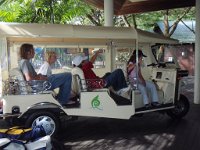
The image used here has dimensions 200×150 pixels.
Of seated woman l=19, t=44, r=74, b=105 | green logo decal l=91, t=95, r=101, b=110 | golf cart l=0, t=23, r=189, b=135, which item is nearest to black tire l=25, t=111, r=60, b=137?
golf cart l=0, t=23, r=189, b=135

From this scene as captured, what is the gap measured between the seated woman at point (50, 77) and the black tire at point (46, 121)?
380 millimetres

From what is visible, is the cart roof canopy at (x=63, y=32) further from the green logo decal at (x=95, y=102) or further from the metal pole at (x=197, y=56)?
the metal pole at (x=197, y=56)

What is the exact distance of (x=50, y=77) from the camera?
21.3 feet

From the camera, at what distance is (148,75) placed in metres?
8.22

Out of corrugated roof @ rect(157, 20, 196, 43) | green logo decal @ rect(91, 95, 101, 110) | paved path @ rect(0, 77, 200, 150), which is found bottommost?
paved path @ rect(0, 77, 200, 150)

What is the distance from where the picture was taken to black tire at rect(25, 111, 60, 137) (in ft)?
20.2

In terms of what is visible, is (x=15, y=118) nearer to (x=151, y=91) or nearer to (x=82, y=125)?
(x=82, y=125)

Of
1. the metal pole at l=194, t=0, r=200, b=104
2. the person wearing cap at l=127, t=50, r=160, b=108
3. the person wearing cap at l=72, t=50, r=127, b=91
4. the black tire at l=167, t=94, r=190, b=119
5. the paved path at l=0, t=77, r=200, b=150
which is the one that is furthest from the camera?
the metal pole at l=194, t=0, r=200, b=104

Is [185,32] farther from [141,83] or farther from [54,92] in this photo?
[54,92]

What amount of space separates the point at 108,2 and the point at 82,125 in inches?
194

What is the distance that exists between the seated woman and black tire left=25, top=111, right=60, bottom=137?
380 mm

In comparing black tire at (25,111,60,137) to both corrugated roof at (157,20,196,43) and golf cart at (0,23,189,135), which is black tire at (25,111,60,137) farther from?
corrugated roof at (157,20,196,43)

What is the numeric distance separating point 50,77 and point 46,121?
2.73ft

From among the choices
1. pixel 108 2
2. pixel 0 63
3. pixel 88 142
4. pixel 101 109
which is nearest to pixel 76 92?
pixel 101 109
